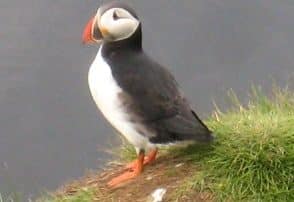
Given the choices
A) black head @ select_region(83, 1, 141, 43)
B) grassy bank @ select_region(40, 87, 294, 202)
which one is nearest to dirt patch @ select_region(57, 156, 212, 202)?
grassy bank @ select_region(40, 87, 294, 202)

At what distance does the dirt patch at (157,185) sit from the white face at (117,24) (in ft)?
2.66

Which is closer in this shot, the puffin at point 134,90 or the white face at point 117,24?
the puffin at point 134,90

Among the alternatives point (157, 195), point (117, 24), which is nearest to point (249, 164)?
point (157, 195)

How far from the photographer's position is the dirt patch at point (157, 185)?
19.5ft

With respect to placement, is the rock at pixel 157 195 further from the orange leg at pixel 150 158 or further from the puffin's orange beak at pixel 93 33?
the puffin's orange beak at pixel 93 33

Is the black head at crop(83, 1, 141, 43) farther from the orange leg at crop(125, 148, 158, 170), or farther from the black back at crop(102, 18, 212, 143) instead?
the orange leg at crop(125, 148, 158, 170)

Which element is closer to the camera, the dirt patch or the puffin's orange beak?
the dirt patch

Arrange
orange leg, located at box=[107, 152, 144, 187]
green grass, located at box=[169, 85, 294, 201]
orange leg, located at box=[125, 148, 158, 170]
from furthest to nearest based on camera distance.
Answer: orange leg, located at box=[125, 148, 158, 170] < orange leg, located at box=[107, 152, 144, 187] < green grass, located at box=[169, 85, 294, 201]

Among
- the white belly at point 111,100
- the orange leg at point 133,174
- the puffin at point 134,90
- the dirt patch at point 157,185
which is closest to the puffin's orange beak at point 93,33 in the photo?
the puffin at point 134,90

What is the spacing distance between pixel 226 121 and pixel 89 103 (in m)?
7.97

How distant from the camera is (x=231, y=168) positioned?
19.4ft

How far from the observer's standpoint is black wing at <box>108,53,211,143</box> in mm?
5961


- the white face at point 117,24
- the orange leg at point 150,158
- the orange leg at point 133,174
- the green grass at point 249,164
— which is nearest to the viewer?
the green grass at point 249,164

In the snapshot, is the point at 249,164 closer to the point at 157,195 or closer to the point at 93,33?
the point at 157,195
